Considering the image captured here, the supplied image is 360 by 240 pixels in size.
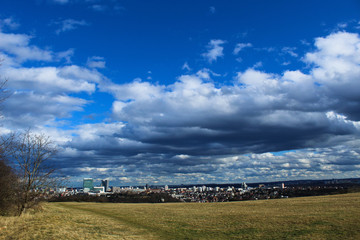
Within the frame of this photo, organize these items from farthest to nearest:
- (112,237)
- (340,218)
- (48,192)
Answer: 1. (48,192)
2. (340,218)
3. (112,237)

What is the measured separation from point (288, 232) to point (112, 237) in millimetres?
14126

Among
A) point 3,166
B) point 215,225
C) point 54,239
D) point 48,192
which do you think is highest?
point 3,166

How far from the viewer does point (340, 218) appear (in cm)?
2464

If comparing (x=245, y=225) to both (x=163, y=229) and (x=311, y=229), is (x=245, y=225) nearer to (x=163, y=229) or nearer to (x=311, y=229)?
(x=311, y=229)

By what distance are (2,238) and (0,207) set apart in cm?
1175

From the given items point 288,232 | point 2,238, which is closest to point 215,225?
point 288,232

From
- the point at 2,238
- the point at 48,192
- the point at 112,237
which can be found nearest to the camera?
the point at 2,238

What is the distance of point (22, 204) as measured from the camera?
1073 inches

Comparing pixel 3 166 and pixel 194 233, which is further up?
pixel 3 166

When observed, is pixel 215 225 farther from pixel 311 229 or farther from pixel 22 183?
pixel 22 183

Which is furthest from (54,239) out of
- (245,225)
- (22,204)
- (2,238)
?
(245,225)

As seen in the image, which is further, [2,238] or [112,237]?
[112,237]

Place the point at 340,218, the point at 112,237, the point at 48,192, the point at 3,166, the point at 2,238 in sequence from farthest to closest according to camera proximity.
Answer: the point at 48,192, the point at 3,166, the point at 340,218, the point at 112,237, the point at 2,238

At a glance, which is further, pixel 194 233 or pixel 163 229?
pixel 163 229
